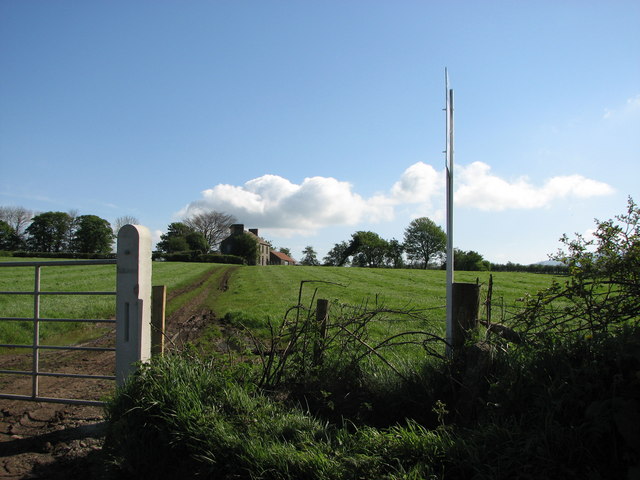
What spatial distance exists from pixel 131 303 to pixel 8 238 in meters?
85.9

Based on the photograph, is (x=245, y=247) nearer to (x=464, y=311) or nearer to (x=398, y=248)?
(x=398, y=248)

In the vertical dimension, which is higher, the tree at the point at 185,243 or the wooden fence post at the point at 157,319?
the tree at the point at 185,243

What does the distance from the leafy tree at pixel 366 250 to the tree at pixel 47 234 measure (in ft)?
182

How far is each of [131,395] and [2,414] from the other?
7.84 feet

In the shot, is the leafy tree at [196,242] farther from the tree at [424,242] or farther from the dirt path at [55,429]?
the dirt path at [55,429]

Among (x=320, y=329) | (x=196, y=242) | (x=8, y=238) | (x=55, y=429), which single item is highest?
(x=196, y=242)

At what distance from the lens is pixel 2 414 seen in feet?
16.0

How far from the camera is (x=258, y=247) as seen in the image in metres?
85.4

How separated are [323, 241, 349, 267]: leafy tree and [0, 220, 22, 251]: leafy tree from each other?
5900 centimetres

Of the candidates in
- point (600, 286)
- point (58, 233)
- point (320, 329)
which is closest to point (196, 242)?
point (58, 233)

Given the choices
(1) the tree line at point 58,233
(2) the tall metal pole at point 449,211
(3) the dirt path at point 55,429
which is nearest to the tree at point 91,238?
(1) the tree line at point 58,233

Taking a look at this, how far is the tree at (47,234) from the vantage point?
77.2 metres

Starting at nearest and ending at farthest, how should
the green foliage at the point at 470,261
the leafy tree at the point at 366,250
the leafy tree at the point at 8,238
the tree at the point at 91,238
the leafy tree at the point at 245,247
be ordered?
1. the green foliage at the point at 470,261
2. the leafy tree at the point at 8,238
3. the tree at the point at 91,238
4. the leafy tree at the point at 245,247
5. the leafy tree at the point at 366,250

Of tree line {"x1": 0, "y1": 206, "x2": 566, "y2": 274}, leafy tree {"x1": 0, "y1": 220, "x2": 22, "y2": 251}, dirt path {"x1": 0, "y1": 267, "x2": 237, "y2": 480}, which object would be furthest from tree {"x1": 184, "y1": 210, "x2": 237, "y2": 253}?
dirt path {"x1": 0, "y1": 267, "x2": 237, "y2": 480}
